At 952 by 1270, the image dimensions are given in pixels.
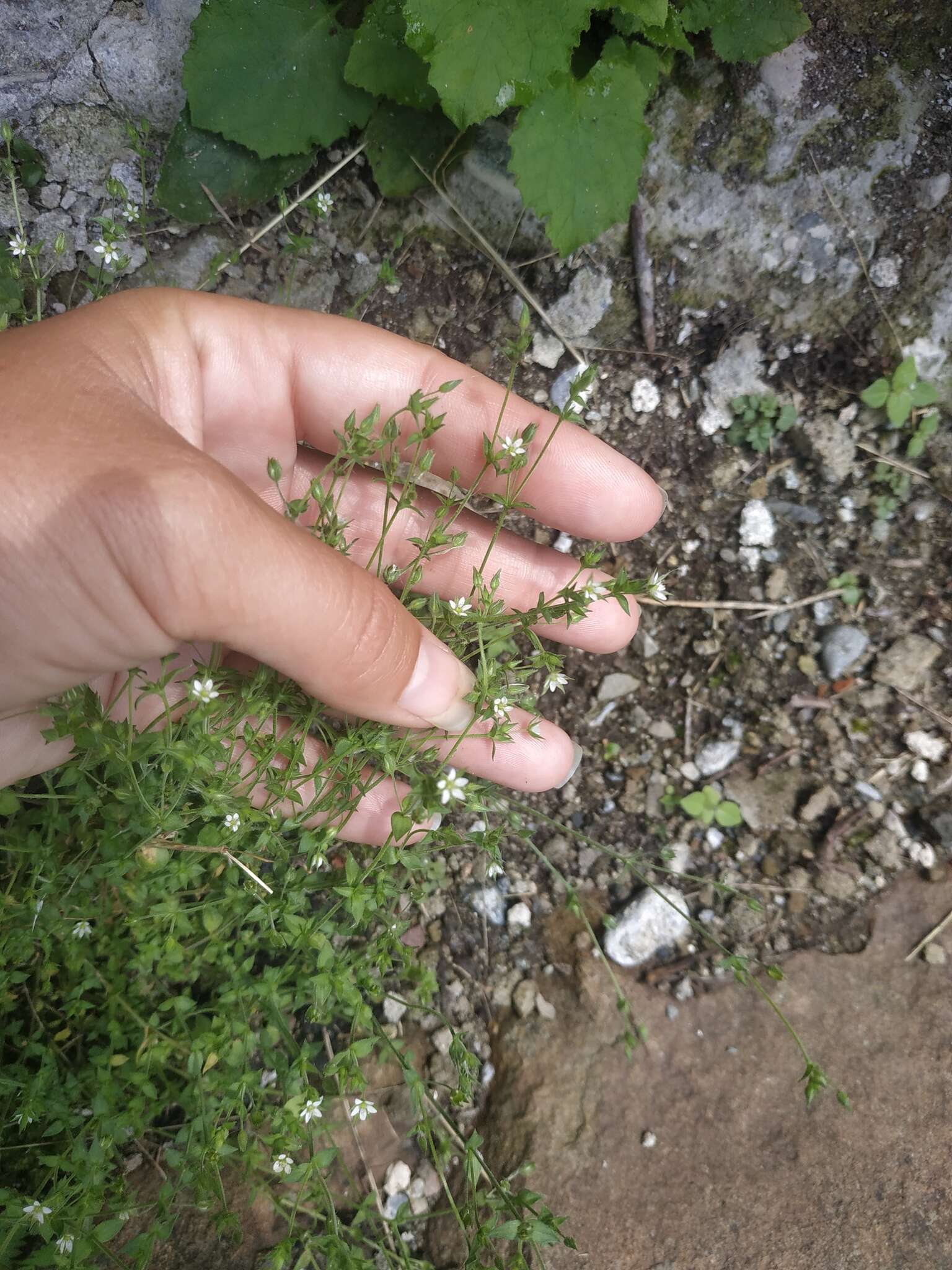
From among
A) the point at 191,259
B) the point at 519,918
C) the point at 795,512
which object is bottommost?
the point at 519,918

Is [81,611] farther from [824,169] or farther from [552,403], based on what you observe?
[824,169]

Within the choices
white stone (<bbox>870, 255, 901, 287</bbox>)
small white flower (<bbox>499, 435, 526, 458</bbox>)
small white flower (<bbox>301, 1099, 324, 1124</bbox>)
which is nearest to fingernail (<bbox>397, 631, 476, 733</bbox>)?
small white flower (<bbox>499, 435, 526, 458</bbox>)

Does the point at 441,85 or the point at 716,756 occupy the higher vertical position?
the point at 441,85

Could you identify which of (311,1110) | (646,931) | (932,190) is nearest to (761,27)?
(932,190)

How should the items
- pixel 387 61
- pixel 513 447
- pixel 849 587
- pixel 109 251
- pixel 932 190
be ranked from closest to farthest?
pixel 513 447 → pixel 109 251 → pixel 387 61 → pixel 932 190 → pixel 849 587

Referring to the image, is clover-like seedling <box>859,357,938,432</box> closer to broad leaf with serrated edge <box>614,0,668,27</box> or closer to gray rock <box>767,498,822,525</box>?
gray rock <box>767,498,822,525</box>

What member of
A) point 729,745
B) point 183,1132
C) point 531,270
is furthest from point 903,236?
point 183,1132

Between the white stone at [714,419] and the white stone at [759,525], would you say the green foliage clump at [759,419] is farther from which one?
the white stone at [759,525]

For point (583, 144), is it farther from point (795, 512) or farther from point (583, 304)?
point (795, 512)
